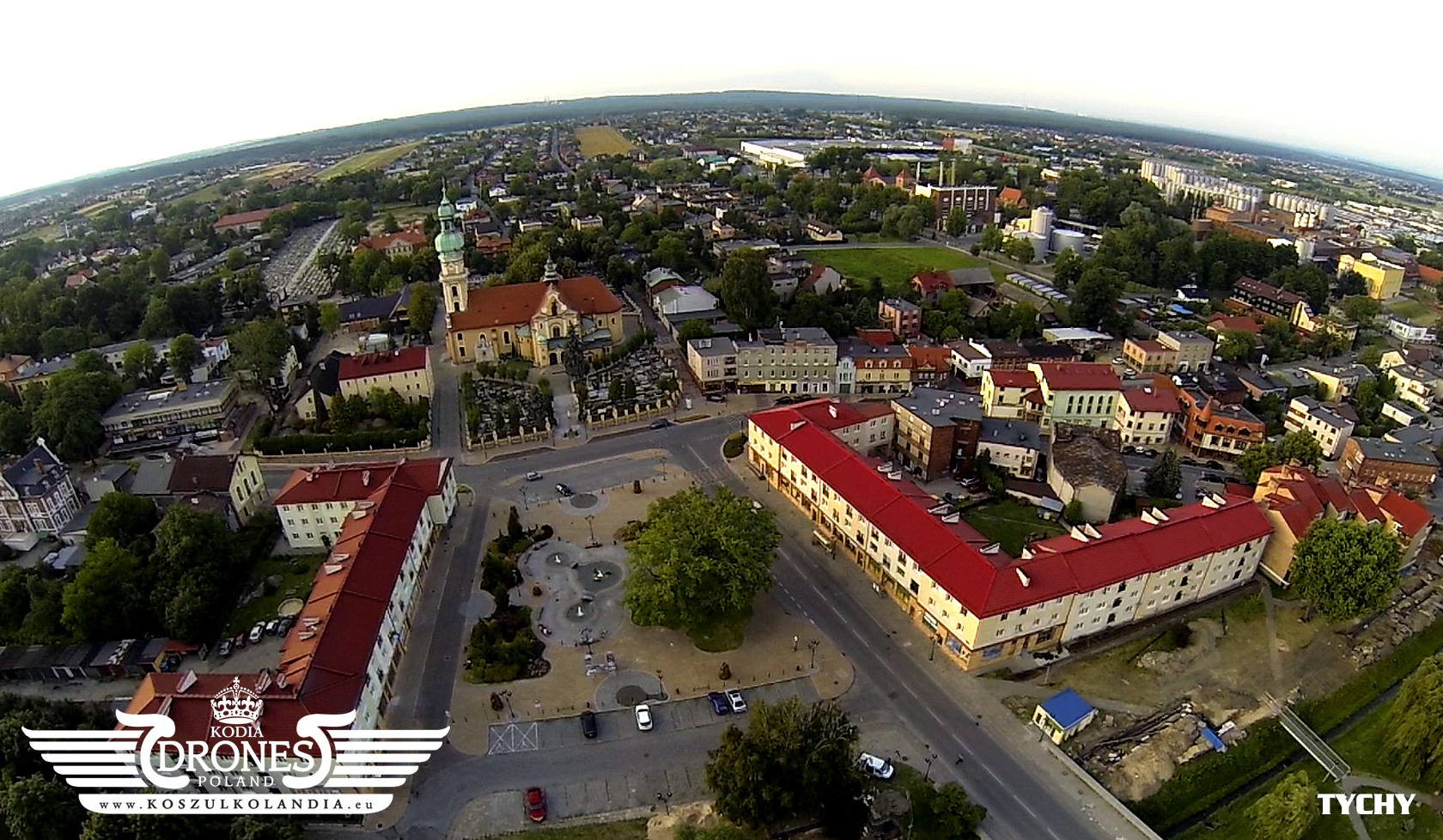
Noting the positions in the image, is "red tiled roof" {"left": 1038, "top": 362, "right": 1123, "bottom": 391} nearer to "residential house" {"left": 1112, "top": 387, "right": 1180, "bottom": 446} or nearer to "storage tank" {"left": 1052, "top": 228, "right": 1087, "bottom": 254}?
"residential house" {"left": 1112, "top": 387, "right": 1180, "bottom": 446}

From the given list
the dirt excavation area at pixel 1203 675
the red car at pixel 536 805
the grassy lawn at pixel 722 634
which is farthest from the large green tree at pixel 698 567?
the dirt excavation area at pixel 1203 675

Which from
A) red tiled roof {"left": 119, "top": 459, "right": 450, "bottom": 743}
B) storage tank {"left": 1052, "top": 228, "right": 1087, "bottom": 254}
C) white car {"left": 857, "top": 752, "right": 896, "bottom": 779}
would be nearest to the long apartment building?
white car {"left": 857, "top": 752, "right": 896, "bottom": 779}

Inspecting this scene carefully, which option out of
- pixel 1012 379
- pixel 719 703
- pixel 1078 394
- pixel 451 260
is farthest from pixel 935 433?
pixel 451 260

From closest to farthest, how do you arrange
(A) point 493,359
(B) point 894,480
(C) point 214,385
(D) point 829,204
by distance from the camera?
(B) point 894,480 → (C) point 214,385 → (A) point 493,359 → (D) point 829,204

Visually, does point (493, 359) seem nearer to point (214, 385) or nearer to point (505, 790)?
point (214, 385)

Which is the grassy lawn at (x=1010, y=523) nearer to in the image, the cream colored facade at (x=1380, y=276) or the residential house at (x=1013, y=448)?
the residential house at (x=1013, y=448)

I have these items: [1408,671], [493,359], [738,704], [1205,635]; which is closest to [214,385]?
[493,359]
